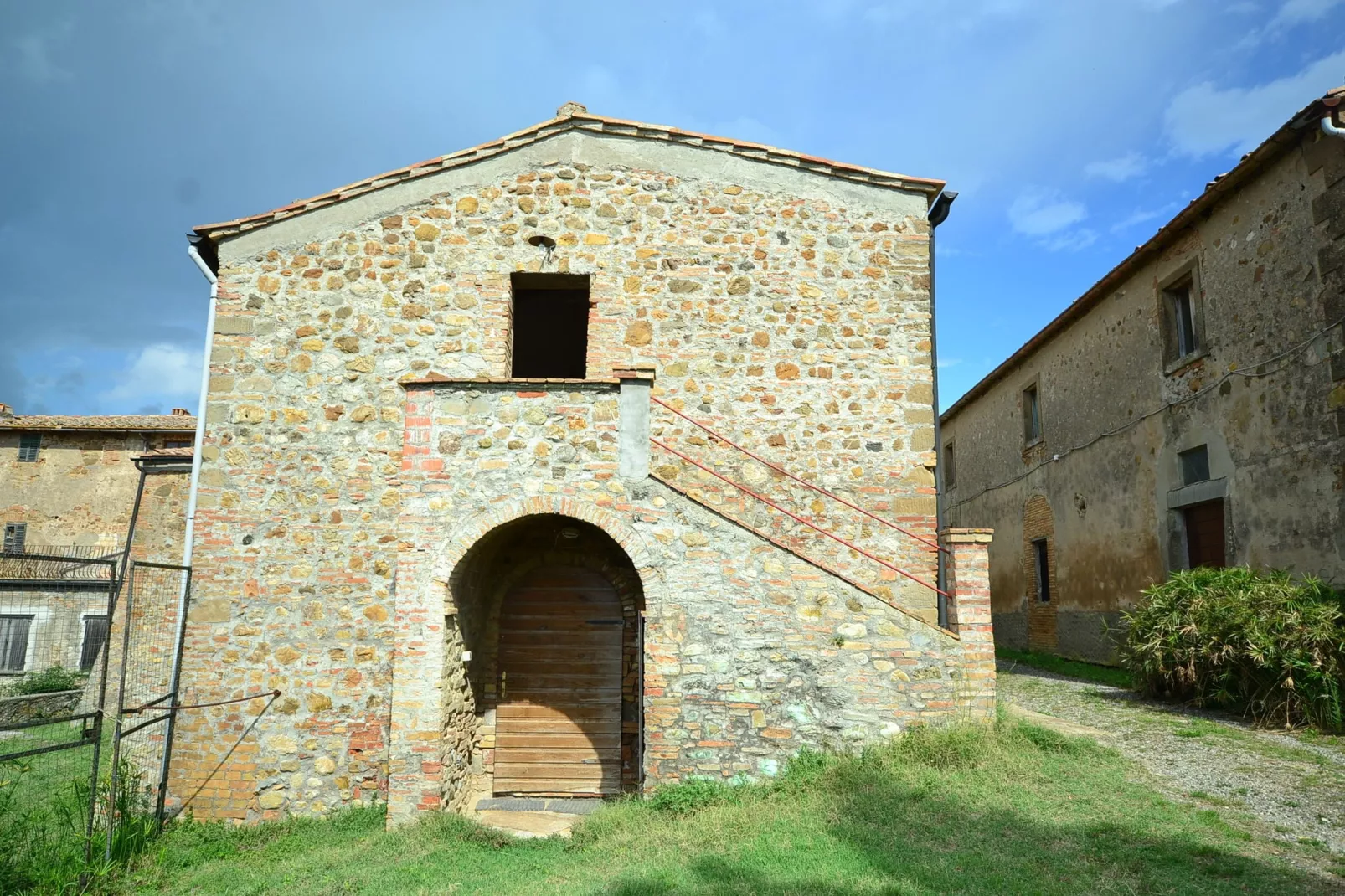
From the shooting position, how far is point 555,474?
7.23 meters

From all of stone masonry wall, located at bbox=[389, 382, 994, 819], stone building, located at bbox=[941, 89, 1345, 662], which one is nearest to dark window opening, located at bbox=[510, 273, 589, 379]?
stone masonry wall, located at bbox=[389, 382, 994, 819]

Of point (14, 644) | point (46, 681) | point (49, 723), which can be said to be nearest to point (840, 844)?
point (49, 723)

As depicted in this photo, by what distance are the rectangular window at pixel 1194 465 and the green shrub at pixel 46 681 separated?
13.5 m

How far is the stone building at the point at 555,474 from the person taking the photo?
6.98 meters

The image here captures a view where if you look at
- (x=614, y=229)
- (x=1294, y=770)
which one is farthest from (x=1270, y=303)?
(x=614, y=229)

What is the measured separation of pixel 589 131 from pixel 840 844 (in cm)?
766

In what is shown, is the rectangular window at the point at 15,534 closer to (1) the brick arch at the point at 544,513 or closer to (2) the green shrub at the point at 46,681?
(2) the green shrub at the point at 46,681

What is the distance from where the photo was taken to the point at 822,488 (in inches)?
328

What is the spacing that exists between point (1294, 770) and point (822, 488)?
4505 mm

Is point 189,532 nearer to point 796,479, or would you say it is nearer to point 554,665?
point 554,665

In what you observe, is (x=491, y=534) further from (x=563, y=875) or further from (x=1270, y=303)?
(x=1270, y=303)

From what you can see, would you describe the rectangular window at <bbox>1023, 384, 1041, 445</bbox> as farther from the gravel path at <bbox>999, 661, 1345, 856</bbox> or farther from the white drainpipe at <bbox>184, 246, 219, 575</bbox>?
the white drainpipe at <bbox>184, 246, 219, 575</bbox>

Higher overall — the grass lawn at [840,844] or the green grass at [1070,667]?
the green grass at [1070,667]

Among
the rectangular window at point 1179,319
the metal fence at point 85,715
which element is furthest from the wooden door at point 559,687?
the rectangular window at point 1179,319
